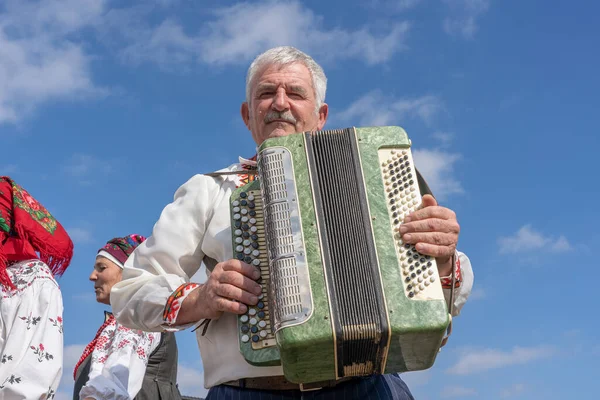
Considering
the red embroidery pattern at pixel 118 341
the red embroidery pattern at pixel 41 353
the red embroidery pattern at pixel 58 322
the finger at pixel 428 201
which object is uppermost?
the red embroidery pattern at pixel 118 341

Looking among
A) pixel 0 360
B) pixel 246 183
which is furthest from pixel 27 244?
pixel 246 183

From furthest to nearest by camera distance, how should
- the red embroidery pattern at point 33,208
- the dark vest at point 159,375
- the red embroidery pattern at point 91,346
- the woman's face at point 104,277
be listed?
the woman's face at point 104,277, the red embroidery pattern at point 91,346, the dark vest at point 159,375, the red embroidery pattern at point 33,208

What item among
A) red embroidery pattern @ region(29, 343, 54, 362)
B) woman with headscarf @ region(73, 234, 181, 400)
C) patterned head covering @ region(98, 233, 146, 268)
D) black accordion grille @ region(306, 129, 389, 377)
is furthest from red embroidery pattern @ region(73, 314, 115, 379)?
black accordion grille @ region(306, 129, 389, 377)

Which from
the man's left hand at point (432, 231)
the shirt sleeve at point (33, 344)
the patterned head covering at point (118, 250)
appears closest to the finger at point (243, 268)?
the man's left hand at point (432, 231)

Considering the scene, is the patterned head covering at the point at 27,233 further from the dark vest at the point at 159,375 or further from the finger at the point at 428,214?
the finger at the point at 428,214

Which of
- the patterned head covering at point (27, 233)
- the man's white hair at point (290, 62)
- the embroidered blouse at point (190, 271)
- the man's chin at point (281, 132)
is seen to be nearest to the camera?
the embroidered blouse at point (190, 271)

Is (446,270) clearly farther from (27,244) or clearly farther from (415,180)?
(27,244)

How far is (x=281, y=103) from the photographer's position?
2842 millimetres

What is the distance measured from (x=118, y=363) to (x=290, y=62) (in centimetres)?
237

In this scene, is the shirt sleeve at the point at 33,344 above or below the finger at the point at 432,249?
above

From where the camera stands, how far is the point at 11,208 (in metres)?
3.97

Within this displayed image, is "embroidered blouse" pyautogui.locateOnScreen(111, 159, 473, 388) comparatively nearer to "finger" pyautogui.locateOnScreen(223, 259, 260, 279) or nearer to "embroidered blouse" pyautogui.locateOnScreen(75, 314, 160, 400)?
"finger" pyautogui.locateOnScreen(223, 259, 260, 279)

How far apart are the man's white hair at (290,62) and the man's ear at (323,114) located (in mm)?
39

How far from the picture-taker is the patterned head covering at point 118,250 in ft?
16.5
